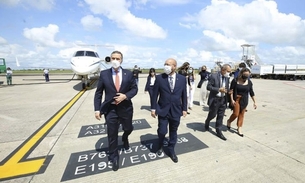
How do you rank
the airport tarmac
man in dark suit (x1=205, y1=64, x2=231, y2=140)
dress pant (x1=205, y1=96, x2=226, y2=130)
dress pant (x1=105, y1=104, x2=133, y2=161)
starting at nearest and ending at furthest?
the airport tarmac, dress pant (x1=105, y1=104, x2=133, y2=161), man in dark suit (x1=205, y1=64, x2=231, y2=140), dress pant (x1=205, y1=96, x2=226, y2=130)

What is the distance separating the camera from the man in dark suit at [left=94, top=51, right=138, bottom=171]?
2.63m

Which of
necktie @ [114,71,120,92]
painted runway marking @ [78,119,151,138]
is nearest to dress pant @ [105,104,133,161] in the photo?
necktie @ [114,71,120,92]

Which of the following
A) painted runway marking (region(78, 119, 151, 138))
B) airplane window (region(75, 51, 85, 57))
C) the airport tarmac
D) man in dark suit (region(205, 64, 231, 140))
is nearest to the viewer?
the airport tarmac

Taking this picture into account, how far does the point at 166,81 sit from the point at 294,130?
4.07 meters

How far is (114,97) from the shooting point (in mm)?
2604

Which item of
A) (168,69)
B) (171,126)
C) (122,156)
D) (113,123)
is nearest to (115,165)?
(122,156)

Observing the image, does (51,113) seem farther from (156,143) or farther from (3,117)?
(156,143)

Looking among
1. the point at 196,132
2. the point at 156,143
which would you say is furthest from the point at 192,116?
the point at 156,143

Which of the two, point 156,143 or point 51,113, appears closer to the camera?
point 156,143

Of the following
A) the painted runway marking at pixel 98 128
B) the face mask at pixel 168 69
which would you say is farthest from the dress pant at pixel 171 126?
the painted runway marking at pixel 98 128

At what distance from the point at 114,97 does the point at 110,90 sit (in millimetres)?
137

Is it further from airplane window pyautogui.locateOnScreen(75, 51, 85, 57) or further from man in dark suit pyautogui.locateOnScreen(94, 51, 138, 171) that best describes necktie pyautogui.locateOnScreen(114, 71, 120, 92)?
airplane window pyautogui.locateOnScreen(75, 51, 85, 57)

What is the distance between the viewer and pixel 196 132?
166 inches

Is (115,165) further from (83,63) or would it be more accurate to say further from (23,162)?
(83,63)
